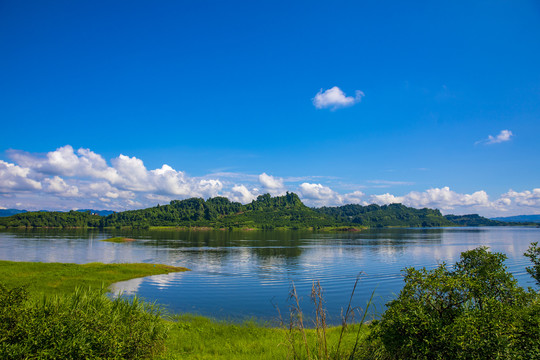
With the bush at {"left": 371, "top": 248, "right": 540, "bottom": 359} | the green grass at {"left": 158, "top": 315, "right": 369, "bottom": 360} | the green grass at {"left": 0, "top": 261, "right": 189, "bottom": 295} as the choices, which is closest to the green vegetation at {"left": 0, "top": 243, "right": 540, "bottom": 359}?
the bush at {"left": 371, "top": 248, "right": 540, "bottom": 359}

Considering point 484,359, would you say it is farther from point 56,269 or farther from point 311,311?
point 56,269

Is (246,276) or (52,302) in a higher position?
(52,302)

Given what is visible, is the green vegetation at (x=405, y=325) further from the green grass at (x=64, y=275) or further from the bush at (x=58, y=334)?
the green grass at (x=64, y=275)

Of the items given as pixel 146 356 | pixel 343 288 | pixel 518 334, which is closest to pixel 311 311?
pixel 343 288

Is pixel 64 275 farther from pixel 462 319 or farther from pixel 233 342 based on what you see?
pixel 462 319

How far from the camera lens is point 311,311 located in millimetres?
30672

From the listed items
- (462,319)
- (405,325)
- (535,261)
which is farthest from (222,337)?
(535,261)

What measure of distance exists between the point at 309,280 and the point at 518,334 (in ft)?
139

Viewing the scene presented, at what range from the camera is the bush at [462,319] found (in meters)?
7.02

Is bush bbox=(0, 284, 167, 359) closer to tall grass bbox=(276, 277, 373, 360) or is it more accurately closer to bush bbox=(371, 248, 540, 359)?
tall grass bbox=(276, 277, 373, 360)

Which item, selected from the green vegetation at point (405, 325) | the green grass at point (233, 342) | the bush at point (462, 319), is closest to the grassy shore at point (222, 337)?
the green grass at point (233, 342)

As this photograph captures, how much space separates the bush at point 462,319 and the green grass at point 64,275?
32.1m

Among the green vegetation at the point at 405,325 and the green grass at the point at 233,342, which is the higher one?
the green vegetation at the point at 405,325

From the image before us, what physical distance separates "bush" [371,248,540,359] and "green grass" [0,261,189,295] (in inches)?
1265
